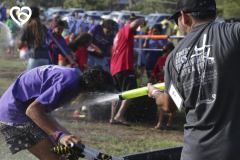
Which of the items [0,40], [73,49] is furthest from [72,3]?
[73,49]

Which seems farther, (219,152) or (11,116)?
(11,116)

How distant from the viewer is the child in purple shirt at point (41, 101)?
86.1 inches

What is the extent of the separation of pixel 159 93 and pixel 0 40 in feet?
28.4

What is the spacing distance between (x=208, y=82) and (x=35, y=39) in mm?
3640

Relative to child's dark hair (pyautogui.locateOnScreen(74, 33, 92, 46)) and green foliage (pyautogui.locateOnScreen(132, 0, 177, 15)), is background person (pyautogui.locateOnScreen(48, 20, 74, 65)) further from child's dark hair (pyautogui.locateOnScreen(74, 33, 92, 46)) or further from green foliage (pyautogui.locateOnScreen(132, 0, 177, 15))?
green foliage (pyautogui.locateOnScreen(132, 0, 177, 15))

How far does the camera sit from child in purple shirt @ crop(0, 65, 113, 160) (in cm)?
219

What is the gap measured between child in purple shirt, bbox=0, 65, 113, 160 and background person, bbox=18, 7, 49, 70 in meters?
2.42

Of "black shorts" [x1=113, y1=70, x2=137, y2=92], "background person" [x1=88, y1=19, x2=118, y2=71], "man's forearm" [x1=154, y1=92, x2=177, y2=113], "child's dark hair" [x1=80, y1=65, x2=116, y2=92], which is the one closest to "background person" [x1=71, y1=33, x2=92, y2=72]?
"background person" [x1=88, y1=19, x2=118, y2=71]

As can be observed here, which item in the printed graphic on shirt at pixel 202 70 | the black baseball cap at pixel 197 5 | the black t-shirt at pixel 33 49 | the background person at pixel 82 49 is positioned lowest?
the background person at pixel 82 49

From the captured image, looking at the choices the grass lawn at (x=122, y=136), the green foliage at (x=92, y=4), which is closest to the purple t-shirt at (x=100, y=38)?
the grass lawn at (x=122, y=136)

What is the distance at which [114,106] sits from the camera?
5281 millimetres

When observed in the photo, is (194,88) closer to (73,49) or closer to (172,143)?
(172,143)

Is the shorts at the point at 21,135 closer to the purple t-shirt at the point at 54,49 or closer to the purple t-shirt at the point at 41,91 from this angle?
the purple t-shirt at the point at 41,91

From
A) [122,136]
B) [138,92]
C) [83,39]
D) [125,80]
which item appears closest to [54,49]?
[83,39]
